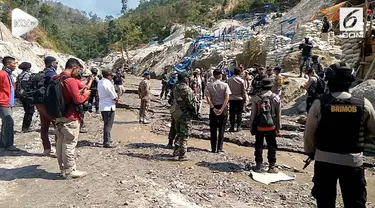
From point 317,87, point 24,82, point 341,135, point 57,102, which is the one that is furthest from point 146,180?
point 317,87

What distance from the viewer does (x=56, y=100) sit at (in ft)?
17.2

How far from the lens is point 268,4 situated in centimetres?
6044

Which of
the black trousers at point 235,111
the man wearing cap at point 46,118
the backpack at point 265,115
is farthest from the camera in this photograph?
the black trousers at point 235,111

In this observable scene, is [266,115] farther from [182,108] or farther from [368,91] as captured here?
[368,91]

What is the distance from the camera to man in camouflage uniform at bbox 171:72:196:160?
6.70 meters

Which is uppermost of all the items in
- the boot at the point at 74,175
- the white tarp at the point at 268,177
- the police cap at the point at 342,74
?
the police cap at the point at 342,74

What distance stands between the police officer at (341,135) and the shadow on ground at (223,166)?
3027 mm

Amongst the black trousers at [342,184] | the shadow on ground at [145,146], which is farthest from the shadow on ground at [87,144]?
the black trousers at [342,184]

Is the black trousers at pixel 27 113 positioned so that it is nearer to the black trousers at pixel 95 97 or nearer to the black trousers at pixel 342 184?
the black trousers at pixel 95 97

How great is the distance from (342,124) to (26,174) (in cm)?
457

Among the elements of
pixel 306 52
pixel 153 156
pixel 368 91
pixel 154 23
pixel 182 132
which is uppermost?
pixel 154 23

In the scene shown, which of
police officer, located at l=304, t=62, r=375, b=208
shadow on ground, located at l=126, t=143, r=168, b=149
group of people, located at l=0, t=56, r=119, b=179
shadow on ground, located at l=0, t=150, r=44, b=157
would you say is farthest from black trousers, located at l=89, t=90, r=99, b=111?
police officer, located at l=304, t=62, r=375, b=208

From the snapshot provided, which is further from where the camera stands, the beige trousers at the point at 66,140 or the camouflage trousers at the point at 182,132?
the camouflage trousers at the point at 182,132

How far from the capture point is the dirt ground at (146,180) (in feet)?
15.9
